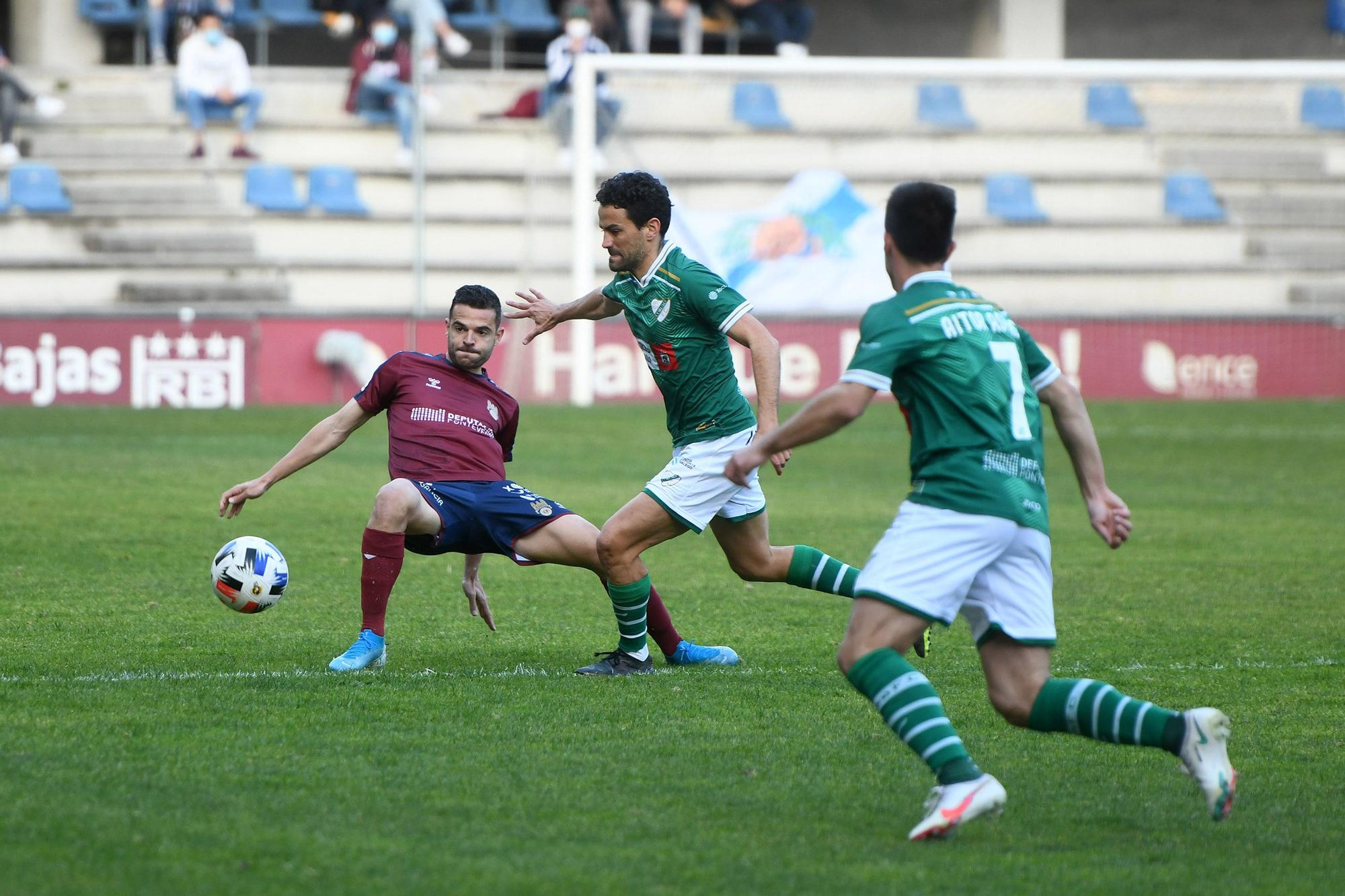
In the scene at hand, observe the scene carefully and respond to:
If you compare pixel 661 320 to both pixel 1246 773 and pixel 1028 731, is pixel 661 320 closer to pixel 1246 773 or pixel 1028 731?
pixel 1028 731

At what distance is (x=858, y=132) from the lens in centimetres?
2398

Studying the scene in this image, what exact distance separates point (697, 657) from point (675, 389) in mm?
1050

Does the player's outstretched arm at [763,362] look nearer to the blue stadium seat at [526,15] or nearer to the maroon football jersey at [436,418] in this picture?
the maroon football jersey at [436,418]

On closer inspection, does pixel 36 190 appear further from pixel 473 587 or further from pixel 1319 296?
pixel 473 587

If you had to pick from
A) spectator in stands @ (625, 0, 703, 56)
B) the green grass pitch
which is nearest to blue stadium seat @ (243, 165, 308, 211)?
spectator in stands @ (625, 0, 703, 56)

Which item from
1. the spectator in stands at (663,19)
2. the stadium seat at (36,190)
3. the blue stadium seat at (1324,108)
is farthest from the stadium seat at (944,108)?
the stadium seat at (36,190)

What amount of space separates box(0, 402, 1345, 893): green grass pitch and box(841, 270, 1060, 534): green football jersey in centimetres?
85

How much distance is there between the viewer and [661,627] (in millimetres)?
6453

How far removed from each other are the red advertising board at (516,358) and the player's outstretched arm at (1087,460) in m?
15.8

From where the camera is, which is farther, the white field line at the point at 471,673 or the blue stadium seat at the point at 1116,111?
the blue stadium seat at the point at 1116,111

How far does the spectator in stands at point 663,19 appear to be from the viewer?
26.3 meters

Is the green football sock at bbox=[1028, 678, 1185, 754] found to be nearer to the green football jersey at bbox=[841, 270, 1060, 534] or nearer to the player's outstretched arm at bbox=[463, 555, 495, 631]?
the green football jersey at bbox=[841, 270, 1060, 534]

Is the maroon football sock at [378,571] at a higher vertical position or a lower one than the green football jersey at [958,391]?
lower

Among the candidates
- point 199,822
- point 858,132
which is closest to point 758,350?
point 199,822
